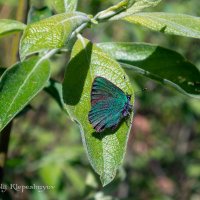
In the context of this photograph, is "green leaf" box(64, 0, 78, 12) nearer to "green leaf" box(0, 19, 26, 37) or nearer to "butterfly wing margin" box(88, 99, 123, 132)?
"green leaf" box(0, 19, 26, 37)

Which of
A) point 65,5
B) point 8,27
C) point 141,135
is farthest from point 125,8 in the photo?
point 141,135

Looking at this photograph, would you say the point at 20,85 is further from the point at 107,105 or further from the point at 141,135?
the point at 141,135

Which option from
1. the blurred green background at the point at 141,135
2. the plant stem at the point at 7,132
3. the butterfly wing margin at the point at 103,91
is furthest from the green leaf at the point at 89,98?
the blurred green background at the point at 141,135

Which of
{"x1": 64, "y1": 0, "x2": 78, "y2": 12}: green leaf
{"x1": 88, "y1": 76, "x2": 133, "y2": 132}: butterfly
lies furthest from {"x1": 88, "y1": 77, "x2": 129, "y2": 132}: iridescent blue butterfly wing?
{"x1": 64, "y1": 0, "x2": 78, "y2": 12}: green leaf

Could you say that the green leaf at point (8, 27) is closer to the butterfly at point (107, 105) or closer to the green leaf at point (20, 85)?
the green leaf at point (20, 85)

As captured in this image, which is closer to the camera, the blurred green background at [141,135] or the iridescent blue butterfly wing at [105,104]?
the iridescent blue butterfly wing at [105,104]

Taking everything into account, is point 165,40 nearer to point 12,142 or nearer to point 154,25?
point 12,142

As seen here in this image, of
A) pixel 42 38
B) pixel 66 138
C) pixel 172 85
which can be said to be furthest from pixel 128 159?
pixel 42 38
